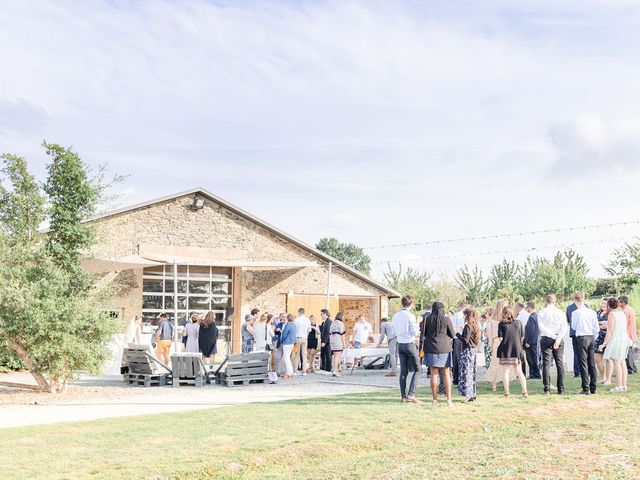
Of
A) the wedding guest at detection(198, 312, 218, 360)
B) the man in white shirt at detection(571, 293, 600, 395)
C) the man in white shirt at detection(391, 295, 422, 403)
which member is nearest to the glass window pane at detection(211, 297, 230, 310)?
the wedding guest at detection(198, 312, 218, 360)

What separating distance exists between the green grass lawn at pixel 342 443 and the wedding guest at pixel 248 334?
5.95 metres

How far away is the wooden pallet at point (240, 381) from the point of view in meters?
14.9

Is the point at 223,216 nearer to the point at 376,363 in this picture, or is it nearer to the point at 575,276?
the point at 376,363

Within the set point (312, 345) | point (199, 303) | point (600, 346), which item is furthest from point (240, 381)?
point (199, 303)

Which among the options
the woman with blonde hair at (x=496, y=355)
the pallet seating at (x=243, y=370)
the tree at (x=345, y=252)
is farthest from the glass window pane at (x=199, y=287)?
the tree at (x=345, y=252)

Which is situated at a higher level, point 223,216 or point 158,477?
point 223,216

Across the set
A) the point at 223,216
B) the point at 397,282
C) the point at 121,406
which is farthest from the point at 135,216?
the point at 397,282

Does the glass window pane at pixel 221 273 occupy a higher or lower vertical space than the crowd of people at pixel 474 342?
higher

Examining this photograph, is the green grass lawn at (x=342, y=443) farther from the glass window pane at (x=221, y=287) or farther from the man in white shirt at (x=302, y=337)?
the glass window pane at (x=221, y=287)

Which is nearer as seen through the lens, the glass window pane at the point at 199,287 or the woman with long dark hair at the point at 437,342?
the woman with long dark hair at the point at 437,342

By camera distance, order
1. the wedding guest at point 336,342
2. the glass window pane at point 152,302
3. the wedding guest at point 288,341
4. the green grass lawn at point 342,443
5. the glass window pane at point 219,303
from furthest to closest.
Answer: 1. the glass window pane at point 219,303
2. the glass window pane at point 152,302
3. the wedding guest at point 336,342
4. the wedding guest at point 288,341
5. the green grass lawn at point 342,443

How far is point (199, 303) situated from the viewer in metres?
22.9

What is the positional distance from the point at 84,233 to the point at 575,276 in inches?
1255

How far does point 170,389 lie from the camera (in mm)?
14414
